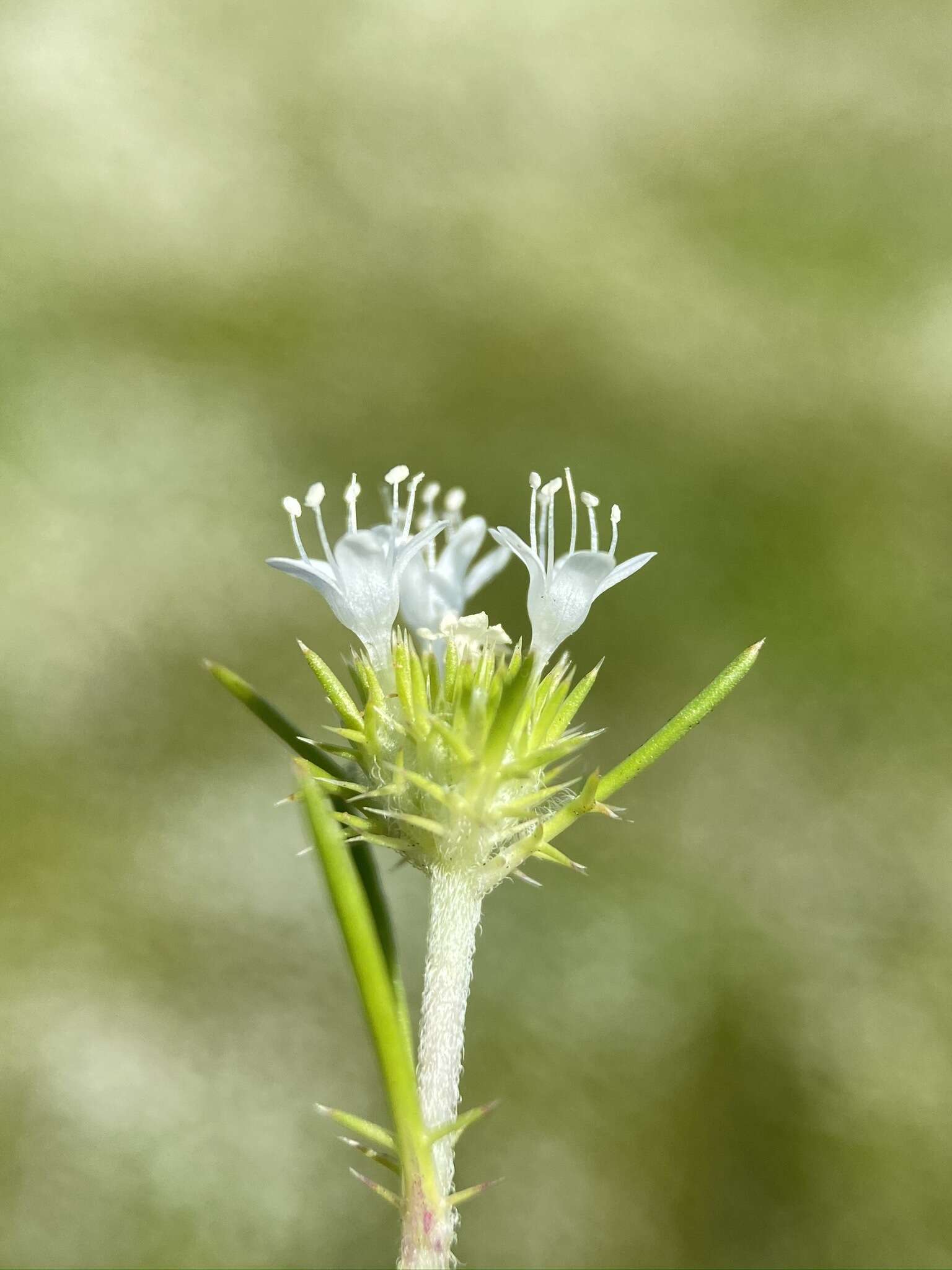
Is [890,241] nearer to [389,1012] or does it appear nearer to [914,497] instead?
[914,497]

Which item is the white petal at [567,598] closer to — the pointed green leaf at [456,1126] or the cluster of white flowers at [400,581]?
the cluster of white flowers at [400,581]

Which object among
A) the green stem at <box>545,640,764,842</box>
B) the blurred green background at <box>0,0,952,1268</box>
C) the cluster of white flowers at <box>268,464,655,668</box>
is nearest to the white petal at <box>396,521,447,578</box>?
the cluster of white flowers at <box>268,464,655,668</box>

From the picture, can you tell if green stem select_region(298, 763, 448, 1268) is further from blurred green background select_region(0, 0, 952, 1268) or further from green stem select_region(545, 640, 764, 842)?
blurred green background select_region(0, 0, 952, 1268)

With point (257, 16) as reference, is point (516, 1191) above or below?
below

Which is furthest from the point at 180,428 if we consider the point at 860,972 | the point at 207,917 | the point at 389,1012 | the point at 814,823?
the point at 389,1012

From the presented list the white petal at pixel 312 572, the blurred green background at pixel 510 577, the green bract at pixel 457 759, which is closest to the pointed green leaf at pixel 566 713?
the green bract at pixel 457 759

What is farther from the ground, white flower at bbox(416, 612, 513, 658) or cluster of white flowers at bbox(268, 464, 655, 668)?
cluster of white flowers at bbox(268, 464, 655, 668)
